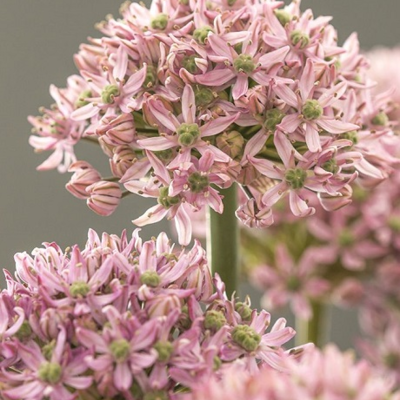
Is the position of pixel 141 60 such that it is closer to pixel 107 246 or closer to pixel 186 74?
pixel 186 74

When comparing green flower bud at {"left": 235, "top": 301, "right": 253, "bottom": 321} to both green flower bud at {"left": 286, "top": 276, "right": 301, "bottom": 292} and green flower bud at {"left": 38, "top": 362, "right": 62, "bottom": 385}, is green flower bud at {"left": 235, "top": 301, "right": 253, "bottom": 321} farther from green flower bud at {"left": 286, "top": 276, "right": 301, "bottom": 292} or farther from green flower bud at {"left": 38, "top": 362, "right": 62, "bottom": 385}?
green flower bud at {"left": 286, "top": 276, "right": 301, "bottom": 292}

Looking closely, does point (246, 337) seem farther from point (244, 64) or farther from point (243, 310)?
point (244, 64)

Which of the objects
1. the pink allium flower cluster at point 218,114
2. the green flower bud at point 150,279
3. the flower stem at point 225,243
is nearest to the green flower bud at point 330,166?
the pink allium flower cluster at point 218,114

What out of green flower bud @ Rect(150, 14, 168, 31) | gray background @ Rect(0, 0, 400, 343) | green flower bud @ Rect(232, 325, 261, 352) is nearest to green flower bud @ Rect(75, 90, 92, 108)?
green flower bud @ Rect(150, 14, 168, 31)

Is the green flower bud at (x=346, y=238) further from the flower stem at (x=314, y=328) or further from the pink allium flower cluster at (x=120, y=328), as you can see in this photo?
the pink allium flower cluster at (x=120, y=328)

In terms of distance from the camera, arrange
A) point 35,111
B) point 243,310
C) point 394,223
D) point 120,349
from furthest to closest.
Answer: point 35,111 < point 394,223 < point 243,310 < point 120,349

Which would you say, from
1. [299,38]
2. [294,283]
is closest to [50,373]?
[299,38]
